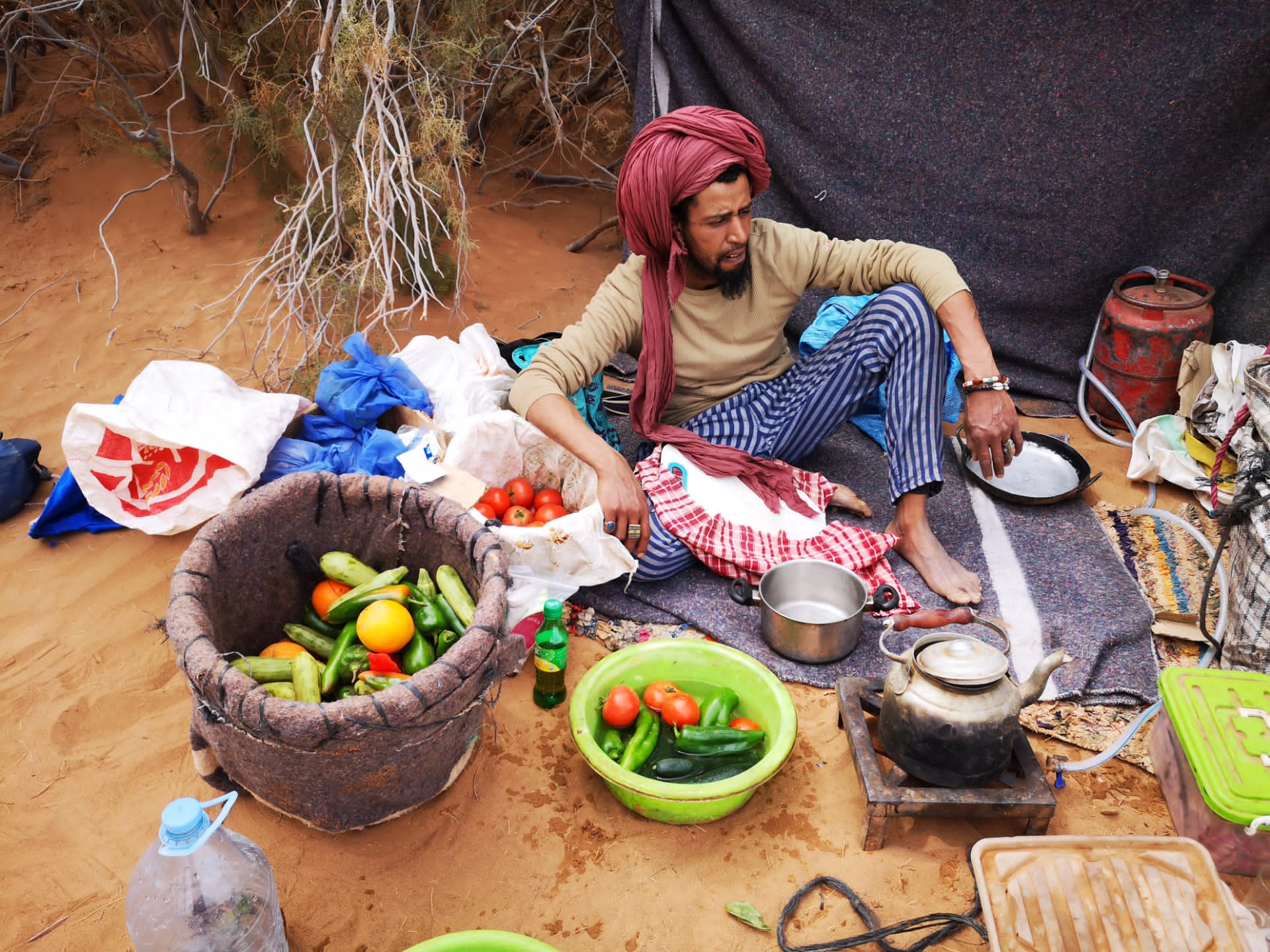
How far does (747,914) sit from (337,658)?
109 centimetres

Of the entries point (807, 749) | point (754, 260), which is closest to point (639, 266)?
point (754, 260)

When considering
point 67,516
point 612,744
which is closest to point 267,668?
point 612,744

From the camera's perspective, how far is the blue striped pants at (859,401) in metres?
2.94

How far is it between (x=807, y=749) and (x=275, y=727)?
1364 mm

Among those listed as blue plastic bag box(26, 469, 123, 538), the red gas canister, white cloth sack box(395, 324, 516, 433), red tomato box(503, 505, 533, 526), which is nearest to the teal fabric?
white cloth sack box(395, 324, 516, 433)

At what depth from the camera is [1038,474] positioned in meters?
3.61

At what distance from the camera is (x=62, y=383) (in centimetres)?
388

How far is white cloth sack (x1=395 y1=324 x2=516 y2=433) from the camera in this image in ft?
11.1

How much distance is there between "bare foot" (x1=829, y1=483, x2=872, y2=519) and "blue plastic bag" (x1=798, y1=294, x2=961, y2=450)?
526 mm

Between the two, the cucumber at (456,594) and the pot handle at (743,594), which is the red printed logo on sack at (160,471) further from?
the pot handle at (743,594)

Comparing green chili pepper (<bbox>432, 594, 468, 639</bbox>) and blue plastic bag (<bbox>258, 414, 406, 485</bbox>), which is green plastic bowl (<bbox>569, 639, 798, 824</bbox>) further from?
blue plastic bag (<bbox>258, 414, 406, 485</bbox>)

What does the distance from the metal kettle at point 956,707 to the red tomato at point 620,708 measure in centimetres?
63

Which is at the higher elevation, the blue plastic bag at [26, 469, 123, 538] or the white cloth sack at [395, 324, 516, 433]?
the white cloth sack at [395, 324, 516, 433]

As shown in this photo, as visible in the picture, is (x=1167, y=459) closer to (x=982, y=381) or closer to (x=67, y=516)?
(x=982, y=381)
